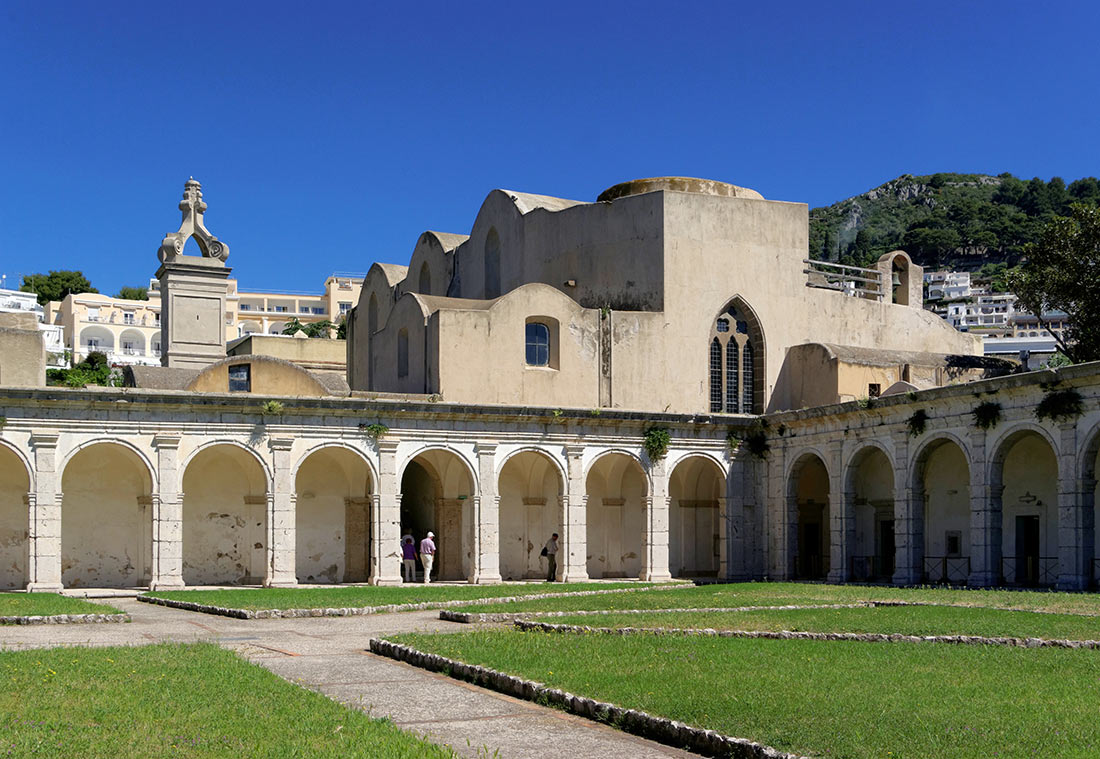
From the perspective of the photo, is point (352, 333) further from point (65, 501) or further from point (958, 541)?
point (958, 541)

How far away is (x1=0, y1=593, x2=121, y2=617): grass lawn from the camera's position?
880 inches

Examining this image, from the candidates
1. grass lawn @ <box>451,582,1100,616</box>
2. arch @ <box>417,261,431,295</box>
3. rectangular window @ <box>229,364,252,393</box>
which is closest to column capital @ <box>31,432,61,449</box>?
rectangular window @ <box>229,364,252,393</box>

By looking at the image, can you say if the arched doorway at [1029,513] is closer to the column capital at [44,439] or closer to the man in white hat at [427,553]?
the man in white hat at [427,553]

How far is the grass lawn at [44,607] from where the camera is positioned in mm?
22355

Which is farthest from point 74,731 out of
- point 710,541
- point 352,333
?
point 352,333

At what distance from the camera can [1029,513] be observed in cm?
3303

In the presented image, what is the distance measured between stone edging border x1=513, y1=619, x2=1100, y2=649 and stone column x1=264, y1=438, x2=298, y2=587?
49.1ft

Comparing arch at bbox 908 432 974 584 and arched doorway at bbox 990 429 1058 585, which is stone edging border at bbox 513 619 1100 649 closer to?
arched doorway at bbox 990 429 1058 585

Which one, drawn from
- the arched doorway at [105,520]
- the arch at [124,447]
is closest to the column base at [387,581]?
the arched doorway at [105,520]

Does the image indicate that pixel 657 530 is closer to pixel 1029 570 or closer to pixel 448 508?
pixel 448 508

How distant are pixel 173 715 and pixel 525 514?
28273 millimetres

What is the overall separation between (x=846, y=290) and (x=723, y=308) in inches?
344

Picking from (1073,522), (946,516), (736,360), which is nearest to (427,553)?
(736,360)

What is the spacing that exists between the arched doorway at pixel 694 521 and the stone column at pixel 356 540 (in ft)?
31.7
